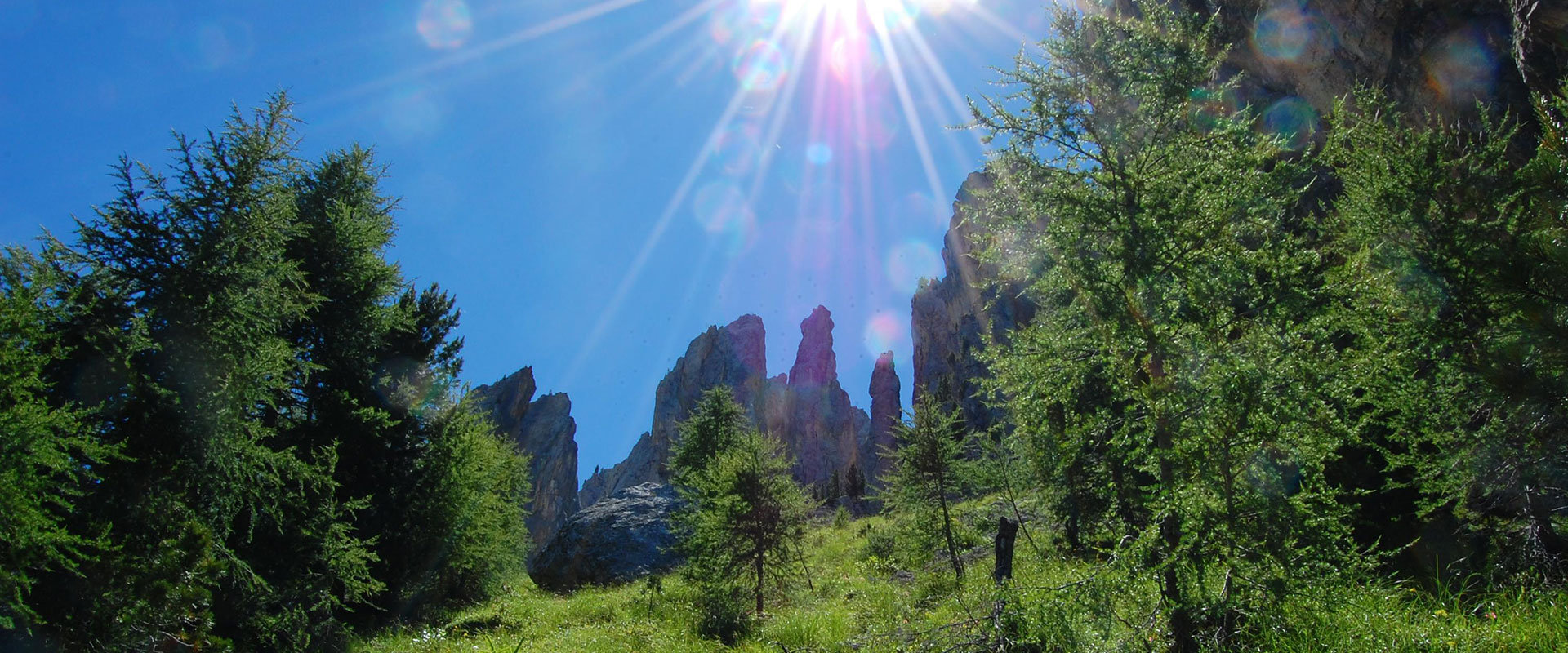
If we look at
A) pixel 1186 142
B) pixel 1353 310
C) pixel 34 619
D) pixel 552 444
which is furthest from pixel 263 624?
pixel 552 444

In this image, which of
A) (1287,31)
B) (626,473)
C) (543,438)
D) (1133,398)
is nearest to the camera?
(1133,398)

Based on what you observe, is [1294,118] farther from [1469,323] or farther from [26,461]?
[26,461]

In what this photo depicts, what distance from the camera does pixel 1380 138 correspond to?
Answer: 10.0m

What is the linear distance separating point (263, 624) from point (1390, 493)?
1900cm

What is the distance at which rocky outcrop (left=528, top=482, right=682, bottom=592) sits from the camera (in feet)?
76.6

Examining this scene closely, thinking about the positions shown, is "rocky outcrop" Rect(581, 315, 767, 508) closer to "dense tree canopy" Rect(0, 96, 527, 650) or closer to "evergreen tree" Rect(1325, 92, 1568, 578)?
"dense tree canopy" Rect(0, 96, 527, 650)

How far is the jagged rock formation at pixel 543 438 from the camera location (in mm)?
96438

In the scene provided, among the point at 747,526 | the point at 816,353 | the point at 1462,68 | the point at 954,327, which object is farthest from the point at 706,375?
the point at 1462,68

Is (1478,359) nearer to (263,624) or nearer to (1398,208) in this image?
(1398,208)

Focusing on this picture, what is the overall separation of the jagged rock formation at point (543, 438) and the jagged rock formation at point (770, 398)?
1180 centimetres

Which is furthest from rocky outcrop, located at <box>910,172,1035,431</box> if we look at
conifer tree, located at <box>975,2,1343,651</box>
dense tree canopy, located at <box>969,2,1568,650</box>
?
conifer tree, located at <box>975,2,1343,651</box>

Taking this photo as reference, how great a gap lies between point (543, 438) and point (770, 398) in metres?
37.8

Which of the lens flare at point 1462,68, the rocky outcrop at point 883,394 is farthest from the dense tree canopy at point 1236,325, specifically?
the rocky outcrop at point 883,394

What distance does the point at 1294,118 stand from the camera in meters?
25.3
